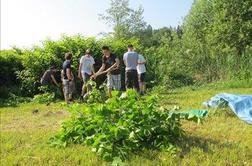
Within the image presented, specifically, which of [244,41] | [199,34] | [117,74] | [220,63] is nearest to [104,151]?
[117,74]

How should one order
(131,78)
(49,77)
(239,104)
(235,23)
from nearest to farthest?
(239,104), (131,78), (49,77), (235,23)

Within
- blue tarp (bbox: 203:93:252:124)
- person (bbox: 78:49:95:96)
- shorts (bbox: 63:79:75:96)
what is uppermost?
person (bbox: 78:49:95:96)

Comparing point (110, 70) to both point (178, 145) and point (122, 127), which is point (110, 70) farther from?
point (122, 127)

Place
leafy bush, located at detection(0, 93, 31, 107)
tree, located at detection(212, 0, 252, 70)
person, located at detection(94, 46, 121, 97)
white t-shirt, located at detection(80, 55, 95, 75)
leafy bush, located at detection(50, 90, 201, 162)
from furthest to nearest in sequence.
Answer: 1. tree, located at detection(212, 0, 252, 70)
2. leafy bush, located at detection(0, 93, 31, 107)
3. white t-shirt, located at detection(80, 55, 95, 75)
4. person, located at detection(94, 46, 121, 97)
5. leafy bush, located at detection(50, 90, 201, 162)

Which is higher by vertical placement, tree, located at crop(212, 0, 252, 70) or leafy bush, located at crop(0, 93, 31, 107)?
tree, located at crop(212, 0, 252, 70)

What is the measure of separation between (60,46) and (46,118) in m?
8.19

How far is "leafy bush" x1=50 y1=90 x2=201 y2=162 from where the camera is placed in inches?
322

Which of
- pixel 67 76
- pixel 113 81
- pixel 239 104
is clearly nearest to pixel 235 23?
pixel 67 76

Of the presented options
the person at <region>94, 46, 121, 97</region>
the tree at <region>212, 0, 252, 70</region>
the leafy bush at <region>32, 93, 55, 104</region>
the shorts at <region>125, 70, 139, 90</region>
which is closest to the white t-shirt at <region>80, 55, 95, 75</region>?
the person at <region>94, 46, 121, 97</region>

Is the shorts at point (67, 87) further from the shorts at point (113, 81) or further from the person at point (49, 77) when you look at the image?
the person at point (49, 77)

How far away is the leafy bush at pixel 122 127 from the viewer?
322 inches

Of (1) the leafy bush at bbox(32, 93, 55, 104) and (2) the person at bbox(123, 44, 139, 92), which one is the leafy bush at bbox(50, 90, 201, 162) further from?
(1) the leafy bush at bbox(32, 93, 55, 104)

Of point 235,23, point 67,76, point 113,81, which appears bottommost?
point 113,81

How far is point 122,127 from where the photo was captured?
826 cm
